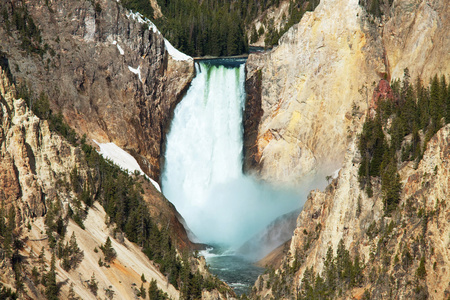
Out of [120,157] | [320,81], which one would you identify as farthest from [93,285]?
[320,81]

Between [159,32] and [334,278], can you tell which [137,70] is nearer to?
[159,32]

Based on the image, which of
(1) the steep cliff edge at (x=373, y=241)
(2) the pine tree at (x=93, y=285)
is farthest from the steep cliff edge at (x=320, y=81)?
(2) the pine tree at (x=93, y=285)

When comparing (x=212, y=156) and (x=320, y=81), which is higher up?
(x=320, y=81)

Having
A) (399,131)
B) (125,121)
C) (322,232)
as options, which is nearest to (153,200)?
(125,121)

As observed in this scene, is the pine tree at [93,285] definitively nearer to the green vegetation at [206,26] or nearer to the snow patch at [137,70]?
the snow patch at [137,70]

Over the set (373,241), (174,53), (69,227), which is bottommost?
(69,227)

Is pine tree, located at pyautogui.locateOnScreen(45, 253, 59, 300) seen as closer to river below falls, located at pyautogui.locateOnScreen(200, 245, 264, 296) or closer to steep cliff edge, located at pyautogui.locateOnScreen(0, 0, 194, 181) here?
river below falls, located at pyautogui.locateOnScreen(200, 245, 264, 296)
